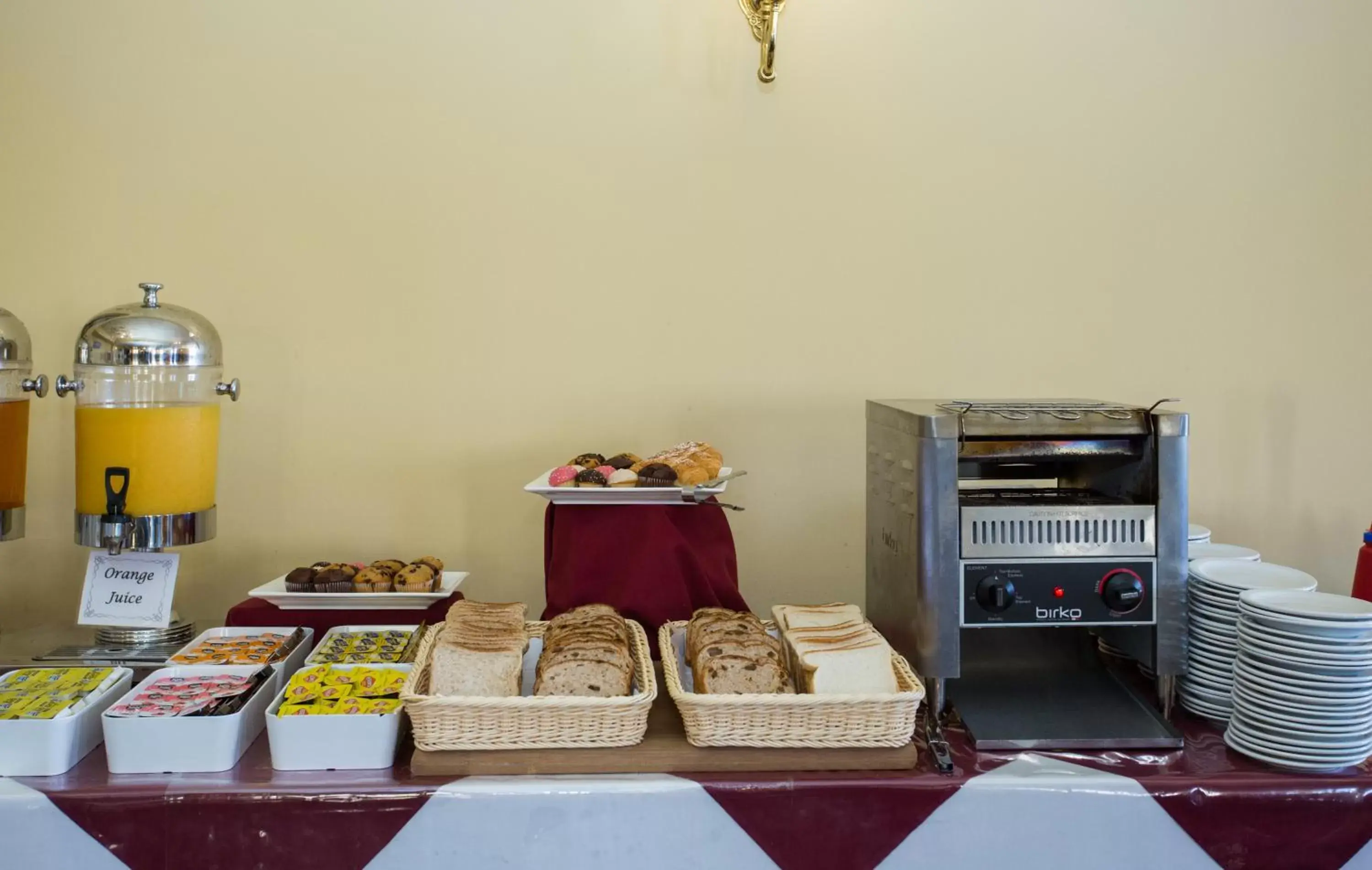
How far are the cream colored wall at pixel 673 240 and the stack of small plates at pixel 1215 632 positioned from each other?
0.76 meters

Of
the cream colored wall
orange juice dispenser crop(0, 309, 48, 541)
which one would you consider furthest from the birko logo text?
orange juice dispenser crop(0, 309, 48, 541)

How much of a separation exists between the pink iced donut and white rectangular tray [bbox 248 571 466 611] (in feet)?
0.86

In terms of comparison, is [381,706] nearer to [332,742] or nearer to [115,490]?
[332,742]

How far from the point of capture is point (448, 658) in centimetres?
125

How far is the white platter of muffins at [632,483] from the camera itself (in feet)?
5.07

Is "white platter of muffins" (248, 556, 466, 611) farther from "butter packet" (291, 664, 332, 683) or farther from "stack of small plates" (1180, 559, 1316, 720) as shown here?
"stack of small plates" (1180, 559, 1316, 720)

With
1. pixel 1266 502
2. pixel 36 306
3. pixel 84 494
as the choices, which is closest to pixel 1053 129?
pixel 1266 502

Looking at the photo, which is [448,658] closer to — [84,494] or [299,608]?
[299,608]

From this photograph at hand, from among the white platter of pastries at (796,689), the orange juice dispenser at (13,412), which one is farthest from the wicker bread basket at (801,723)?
the orange juice dispenser at (13,412)

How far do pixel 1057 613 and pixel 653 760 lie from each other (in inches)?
21.9

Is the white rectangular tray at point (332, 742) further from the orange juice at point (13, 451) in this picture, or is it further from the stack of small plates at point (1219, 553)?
the stack of small plates at point (1219, 553)

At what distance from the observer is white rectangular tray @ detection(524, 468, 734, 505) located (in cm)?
154

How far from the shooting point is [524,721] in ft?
3.92

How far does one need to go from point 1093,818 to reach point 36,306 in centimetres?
208
